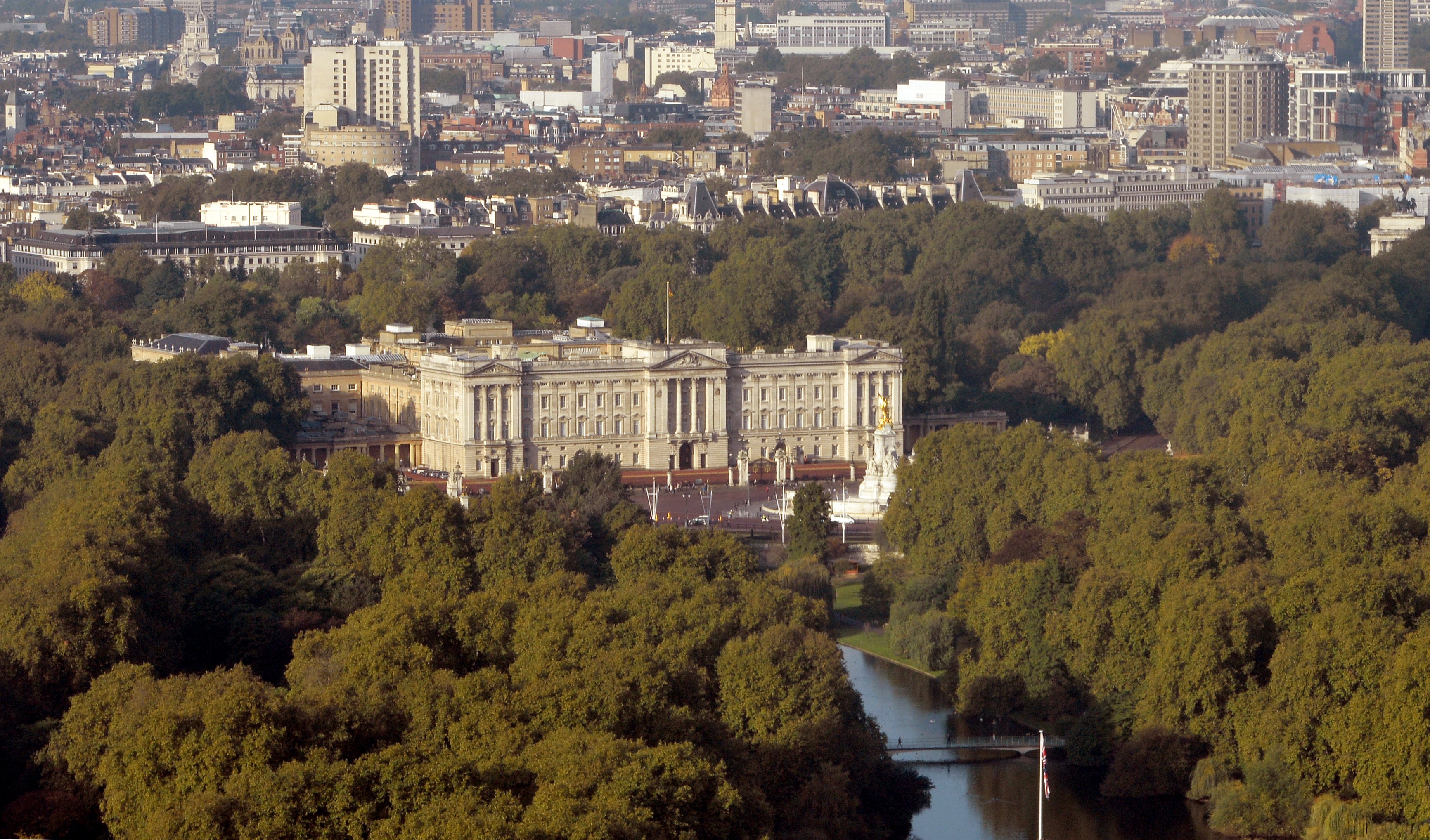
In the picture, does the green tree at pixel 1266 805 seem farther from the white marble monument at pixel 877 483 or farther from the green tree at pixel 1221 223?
the green tree at pixel 1221 223

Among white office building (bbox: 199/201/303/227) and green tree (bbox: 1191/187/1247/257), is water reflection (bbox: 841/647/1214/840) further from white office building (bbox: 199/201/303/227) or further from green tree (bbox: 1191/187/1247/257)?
white office building (bbox: 199/201/303/227)

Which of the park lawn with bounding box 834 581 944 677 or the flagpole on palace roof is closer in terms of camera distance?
the flagpole on palace roof

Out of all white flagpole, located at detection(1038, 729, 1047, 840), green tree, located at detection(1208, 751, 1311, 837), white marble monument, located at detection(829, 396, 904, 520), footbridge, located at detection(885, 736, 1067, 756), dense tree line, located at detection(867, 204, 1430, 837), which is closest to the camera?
white flagpole, located at detection(1038, 729, 1047, 840)

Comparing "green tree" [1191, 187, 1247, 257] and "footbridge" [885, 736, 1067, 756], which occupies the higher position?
"green tree" [1191, 187, 1247, 257]

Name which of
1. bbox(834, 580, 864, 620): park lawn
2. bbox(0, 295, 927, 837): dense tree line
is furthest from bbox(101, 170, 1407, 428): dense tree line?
bbox(0, 295, 927, 837): dense tree line

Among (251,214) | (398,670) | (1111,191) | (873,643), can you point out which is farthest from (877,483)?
(1111,191)

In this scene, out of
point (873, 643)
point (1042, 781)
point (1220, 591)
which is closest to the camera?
point (1042, 781)

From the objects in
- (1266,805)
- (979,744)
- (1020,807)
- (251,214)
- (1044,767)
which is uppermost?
(251,214)

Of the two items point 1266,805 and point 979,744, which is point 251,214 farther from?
point 1266,805
